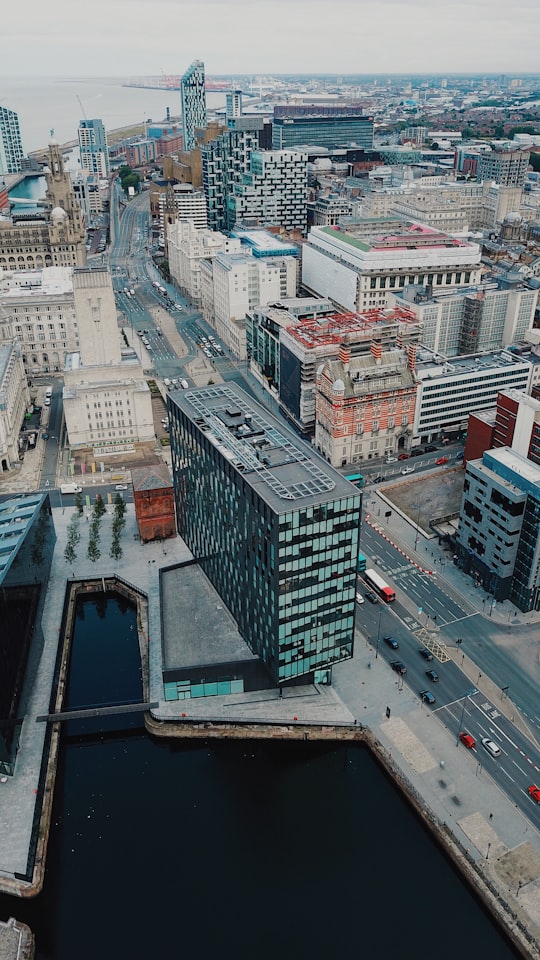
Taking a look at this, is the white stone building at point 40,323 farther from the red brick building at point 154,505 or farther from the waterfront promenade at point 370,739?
the waterfront promenade at point 370,739

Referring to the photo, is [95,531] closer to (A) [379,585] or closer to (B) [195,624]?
(B) [195,624]

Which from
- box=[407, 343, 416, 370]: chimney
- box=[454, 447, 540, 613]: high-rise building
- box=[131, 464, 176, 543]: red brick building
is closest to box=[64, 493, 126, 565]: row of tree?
box=[131, 464, 176, 543]: red brick building

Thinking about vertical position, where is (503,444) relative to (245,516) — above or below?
below

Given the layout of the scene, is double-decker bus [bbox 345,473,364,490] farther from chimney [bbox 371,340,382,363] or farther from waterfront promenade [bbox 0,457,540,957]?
waterfront promenade [bbox 0,457,540,957]

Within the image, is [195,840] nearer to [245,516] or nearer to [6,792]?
[6,792]

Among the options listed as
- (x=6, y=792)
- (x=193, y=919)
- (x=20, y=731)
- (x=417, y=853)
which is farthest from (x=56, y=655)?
(x=417, y=853)
